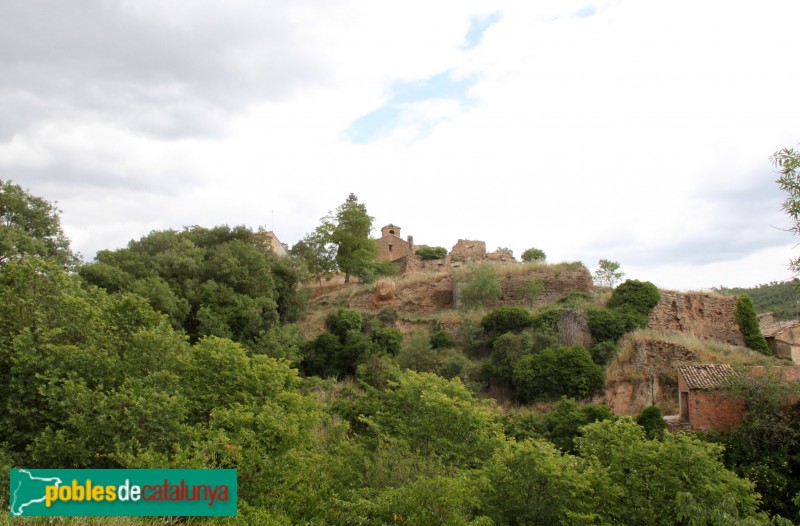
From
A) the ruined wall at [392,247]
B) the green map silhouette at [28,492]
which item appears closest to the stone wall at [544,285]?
the ruined wall at [392,247]

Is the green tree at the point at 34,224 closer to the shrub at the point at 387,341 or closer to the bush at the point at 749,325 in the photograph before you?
the shrub at the point at 387,341

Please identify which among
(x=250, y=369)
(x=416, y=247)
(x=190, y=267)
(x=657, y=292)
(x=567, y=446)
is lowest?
(x=567, y=446)

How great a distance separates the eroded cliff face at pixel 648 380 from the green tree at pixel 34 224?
23.1 meters

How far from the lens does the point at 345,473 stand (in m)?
14.6

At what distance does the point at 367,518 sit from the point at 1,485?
638 cm

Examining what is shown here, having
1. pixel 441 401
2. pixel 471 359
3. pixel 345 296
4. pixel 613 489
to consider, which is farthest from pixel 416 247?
pixel 613 489

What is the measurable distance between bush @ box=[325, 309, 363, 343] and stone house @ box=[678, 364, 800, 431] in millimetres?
15870

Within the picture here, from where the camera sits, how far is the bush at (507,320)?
30.6 metres

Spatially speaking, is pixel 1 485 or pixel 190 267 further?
pixel 190 267

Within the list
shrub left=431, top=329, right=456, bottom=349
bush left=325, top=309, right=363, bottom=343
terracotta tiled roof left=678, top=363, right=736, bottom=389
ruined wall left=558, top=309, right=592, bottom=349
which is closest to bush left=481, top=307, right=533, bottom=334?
ruined wall left=558, top=309, right=592, bottom=349

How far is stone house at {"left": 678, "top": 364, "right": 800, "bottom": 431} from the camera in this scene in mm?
20062

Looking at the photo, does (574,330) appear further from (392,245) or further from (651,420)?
(392,245)

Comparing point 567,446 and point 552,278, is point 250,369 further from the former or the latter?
point 552,278

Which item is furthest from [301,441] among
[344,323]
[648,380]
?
[344,323]
